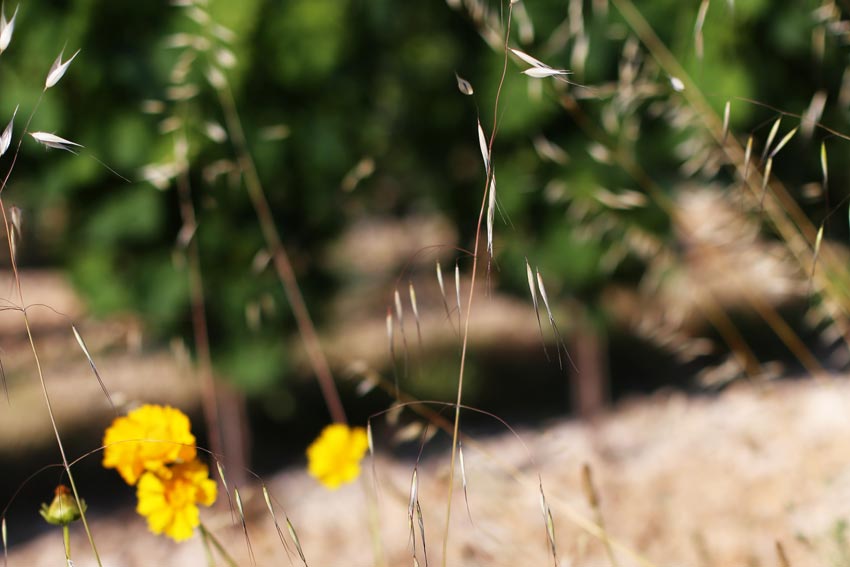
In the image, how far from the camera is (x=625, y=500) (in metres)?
2.79

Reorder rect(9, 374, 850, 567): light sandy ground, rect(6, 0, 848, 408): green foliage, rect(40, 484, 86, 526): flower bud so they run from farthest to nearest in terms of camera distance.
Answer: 1. rect(6, 0, 848, 408): green foliage
2. rect(9, 374, 850, 567): light sandy ground
3. rect(40, 484, 86, 526): flower bud

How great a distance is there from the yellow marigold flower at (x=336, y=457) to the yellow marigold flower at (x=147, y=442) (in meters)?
0.35

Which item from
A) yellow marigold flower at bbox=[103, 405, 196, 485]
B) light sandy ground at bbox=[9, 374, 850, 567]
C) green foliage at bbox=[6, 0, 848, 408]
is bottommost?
light sandy ground at bbox=[9, 374, 850, 567]

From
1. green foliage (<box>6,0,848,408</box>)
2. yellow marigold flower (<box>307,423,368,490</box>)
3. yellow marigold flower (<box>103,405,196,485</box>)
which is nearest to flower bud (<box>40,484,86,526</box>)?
yellow marigold flower (<box>103,405,196,485</box>)

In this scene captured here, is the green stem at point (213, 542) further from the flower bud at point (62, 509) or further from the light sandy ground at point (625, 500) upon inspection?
the light sandy ground at point (625, 500)

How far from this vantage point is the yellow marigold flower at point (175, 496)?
961 millimetres

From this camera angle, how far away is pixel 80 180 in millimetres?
2910

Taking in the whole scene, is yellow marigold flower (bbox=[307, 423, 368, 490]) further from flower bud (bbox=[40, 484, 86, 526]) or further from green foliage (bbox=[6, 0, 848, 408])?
green foliage (bbox=[6, 0, 848, 408])

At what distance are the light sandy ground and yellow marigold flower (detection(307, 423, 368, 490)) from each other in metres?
0.11

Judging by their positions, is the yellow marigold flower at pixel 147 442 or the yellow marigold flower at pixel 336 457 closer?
the yellow marigold flower at pixel 147 442

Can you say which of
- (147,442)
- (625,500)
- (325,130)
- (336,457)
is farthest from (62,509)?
(325,130)

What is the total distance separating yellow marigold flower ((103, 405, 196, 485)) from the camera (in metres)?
0.95

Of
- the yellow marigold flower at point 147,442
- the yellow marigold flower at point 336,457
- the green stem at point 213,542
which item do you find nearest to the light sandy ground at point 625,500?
the yellow marigold flower at point 336,457

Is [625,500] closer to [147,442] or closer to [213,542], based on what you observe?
[213,542]
